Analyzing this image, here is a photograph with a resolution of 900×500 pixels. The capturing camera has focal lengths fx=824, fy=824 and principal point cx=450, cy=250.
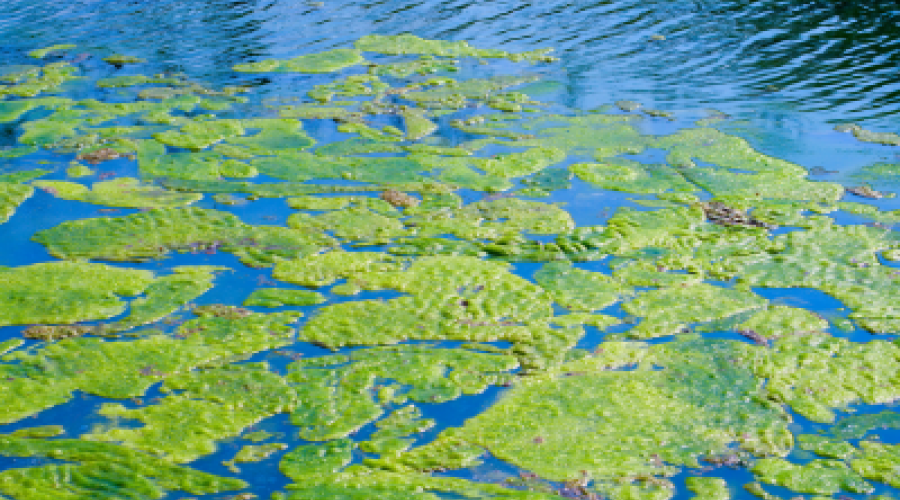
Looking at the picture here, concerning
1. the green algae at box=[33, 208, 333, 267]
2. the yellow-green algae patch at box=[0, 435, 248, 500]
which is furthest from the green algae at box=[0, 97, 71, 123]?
the yellow-green algae patch at box=[0, 435, 248, 500]

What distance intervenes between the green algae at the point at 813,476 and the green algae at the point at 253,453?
7.22ft

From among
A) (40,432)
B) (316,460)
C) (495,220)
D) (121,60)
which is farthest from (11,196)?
(121,60)

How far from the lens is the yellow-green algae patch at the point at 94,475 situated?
346 centimetres

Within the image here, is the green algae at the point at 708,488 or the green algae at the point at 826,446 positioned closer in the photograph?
the green algae at the point at 708,488

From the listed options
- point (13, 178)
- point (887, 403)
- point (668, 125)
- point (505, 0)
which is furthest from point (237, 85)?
point (887, 403)

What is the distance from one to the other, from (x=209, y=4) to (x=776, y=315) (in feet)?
38.4

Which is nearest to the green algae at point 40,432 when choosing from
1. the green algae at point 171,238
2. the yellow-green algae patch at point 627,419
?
the yellow-green algae patch at point 627,419

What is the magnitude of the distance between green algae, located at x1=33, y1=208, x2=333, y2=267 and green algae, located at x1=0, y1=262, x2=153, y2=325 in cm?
28

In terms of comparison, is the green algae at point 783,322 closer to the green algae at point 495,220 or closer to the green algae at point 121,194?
the green algae at point 495,220

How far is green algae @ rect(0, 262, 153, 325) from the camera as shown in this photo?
193 inches

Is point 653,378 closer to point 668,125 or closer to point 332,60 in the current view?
point 668,125

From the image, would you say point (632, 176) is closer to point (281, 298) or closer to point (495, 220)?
point (495, 220)

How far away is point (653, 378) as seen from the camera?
14.5 ft

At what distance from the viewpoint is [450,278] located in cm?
545
